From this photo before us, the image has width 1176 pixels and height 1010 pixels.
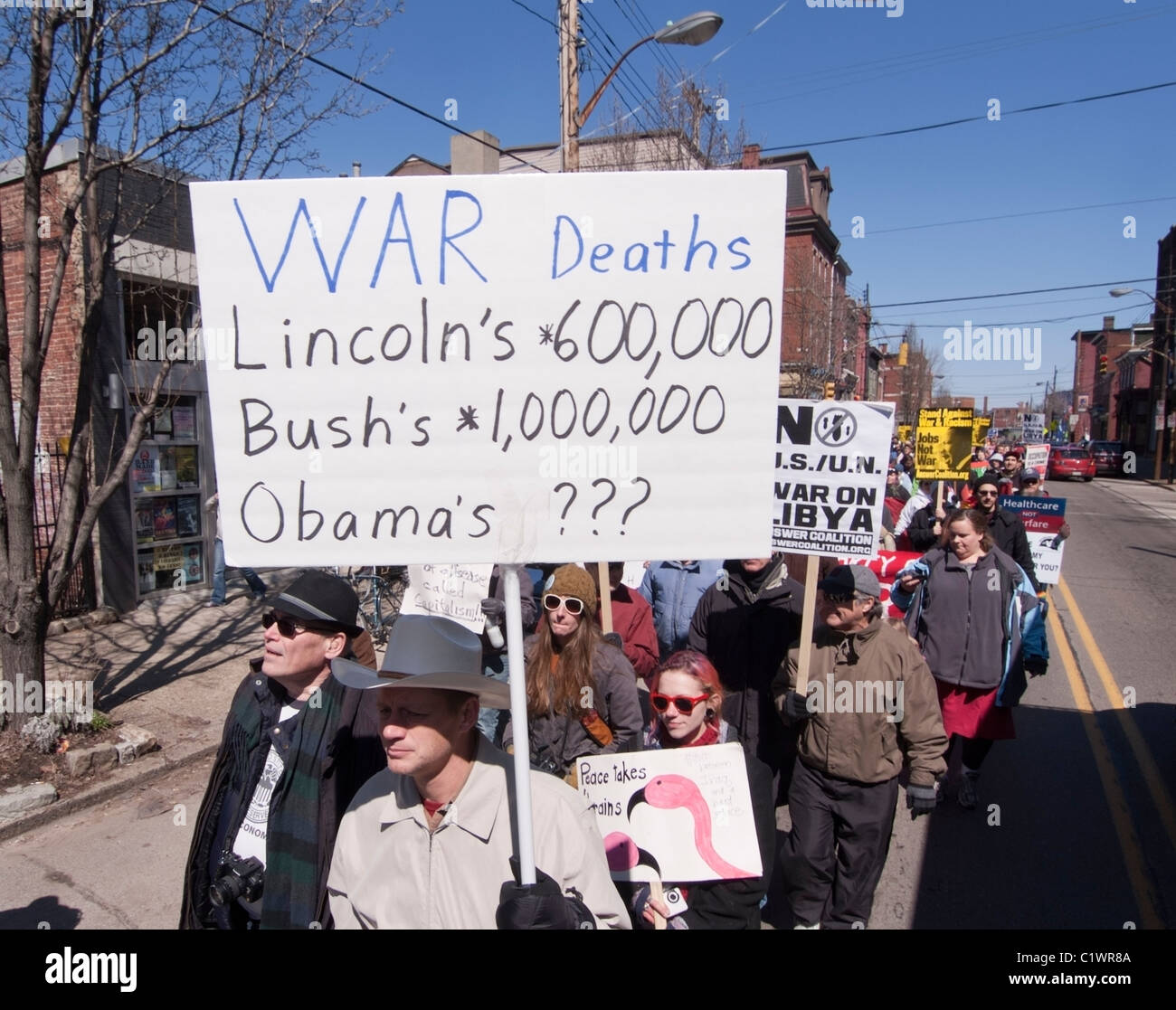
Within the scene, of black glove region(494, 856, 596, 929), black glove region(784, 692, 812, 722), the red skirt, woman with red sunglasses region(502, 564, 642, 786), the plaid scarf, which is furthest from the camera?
the red skirt

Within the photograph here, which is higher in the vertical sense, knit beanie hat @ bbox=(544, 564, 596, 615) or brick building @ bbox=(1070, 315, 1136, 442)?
brick building @ bbox=(1070, 315, 1136, 442)

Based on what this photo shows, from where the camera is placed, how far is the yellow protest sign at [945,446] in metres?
14.5

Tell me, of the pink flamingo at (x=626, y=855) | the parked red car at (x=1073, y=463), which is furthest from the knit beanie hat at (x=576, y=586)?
the parked red car at (x=1073, y=463)

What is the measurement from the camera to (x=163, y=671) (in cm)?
773

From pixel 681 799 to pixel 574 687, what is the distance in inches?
27.2

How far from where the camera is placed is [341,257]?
1857mm

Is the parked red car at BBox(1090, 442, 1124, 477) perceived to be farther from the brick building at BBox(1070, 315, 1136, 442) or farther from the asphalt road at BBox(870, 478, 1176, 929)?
the asphalt road at BBox(870, 478, 1176, 929)

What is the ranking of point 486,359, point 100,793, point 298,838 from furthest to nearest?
1. point 100,793
2. point 298,838
3. point 486,359

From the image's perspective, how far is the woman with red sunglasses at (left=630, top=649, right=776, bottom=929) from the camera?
9.06ft

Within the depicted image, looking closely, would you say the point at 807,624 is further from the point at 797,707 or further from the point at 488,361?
the point at 488,361

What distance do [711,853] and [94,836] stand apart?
13.2 ft

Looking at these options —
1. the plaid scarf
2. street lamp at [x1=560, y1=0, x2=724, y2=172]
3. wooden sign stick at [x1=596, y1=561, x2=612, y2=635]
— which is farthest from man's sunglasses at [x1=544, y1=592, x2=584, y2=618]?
street lamp at [x1=560, y1=0, x2=724, y2=172]

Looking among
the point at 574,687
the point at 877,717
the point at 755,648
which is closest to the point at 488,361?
the point at 574,687

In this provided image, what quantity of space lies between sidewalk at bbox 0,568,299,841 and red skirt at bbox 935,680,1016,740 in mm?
5164
